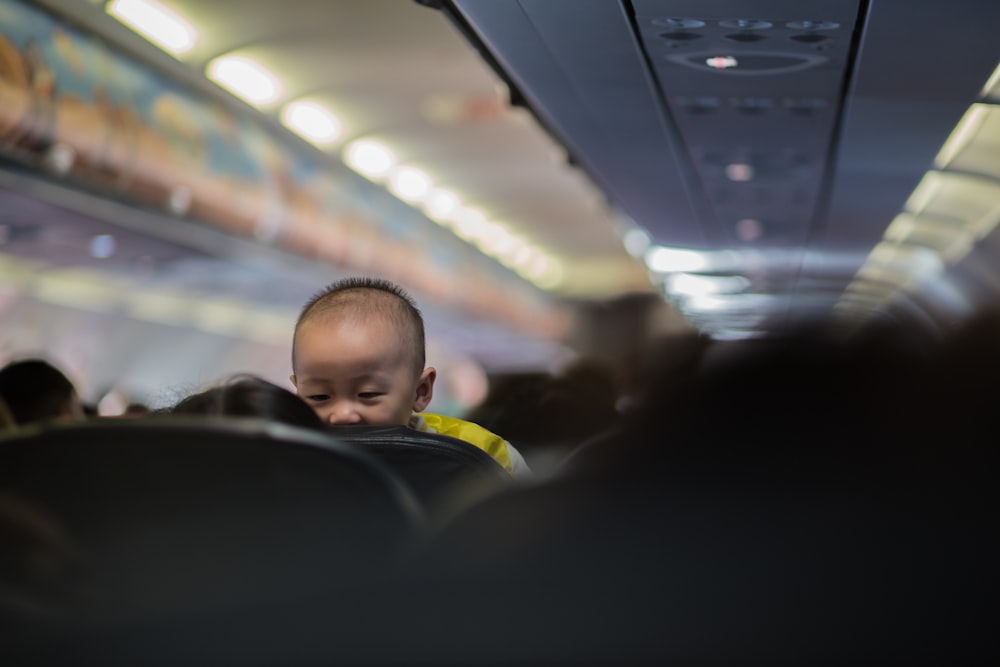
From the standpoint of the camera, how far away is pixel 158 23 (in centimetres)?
772

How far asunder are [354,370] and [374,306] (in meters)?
0.16

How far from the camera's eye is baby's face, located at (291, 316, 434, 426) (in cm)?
235

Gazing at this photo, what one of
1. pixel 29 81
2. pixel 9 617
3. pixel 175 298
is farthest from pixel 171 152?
pixel 9 617

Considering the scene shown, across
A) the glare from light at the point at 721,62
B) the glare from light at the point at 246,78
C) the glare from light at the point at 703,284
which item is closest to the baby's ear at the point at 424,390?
the glare from light at the point at 721,62

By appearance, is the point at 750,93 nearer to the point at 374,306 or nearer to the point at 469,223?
the point at 374,306

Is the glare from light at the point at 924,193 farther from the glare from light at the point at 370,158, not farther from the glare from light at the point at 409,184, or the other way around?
the glare from light at the point at 409,184

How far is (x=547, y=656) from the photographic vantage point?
106 centimetres

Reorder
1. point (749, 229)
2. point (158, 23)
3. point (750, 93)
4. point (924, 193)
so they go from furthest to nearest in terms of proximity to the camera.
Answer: point (749, 229), point (158, 23), point (924, 193), point (750, 93)

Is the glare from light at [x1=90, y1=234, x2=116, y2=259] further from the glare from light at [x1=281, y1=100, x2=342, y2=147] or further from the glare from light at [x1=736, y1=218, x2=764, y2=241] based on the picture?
the glare from light at [x1=736, y1=218, x2=764, y2=241]

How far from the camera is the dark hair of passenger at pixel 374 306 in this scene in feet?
8.11

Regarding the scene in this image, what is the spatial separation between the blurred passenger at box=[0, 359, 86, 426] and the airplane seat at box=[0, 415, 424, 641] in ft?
8.62

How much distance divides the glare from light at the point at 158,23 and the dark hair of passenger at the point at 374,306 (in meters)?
5.08

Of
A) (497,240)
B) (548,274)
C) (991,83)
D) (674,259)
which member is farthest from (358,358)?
(548,274)

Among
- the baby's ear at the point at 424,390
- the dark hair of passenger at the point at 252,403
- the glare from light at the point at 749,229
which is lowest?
the dark hair of passenger at the point at 252,403
